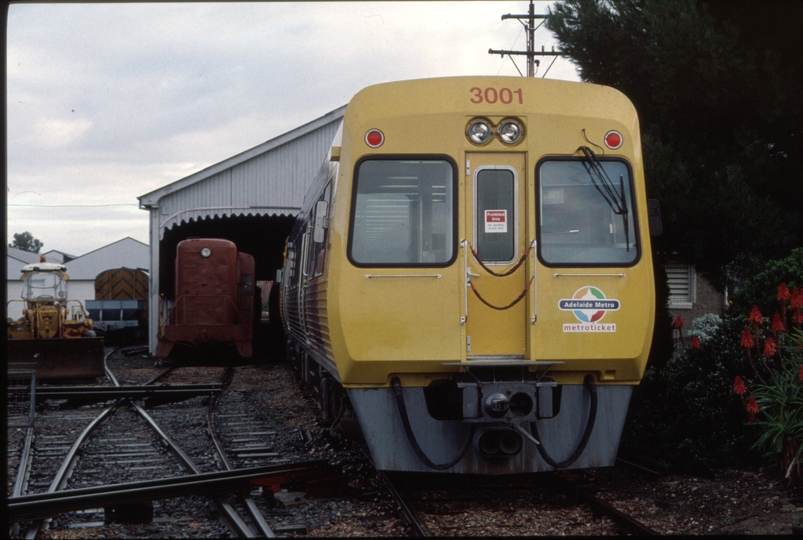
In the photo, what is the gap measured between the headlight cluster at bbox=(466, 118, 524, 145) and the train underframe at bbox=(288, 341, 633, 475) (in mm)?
1757

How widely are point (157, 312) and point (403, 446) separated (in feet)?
56.2

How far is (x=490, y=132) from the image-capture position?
640 cm

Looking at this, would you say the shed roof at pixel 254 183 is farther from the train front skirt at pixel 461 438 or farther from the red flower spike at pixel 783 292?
the red flower spike at pixel 783 292

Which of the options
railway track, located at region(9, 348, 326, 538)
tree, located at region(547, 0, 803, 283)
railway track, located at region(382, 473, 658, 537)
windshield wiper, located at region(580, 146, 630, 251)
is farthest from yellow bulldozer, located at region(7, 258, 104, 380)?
windshield wiper, located at region(580, 146, 630, 251)

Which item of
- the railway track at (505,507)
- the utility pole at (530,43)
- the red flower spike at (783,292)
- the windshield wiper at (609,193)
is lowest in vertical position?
the railway track at (505,507)

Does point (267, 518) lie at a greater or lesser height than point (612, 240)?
lesser

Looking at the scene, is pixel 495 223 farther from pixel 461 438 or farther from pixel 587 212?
pixel 461 438

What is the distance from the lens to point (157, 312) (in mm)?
22062

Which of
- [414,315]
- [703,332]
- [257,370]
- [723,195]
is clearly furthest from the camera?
[257,370]

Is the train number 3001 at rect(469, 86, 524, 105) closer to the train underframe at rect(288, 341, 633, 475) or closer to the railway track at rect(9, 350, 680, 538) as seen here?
the train underframe at rect(288, 341, 633, 475)

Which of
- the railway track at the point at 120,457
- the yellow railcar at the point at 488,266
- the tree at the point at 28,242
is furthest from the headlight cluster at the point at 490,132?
the tree at the point at 28,242

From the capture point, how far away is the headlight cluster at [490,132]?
6.38 meters

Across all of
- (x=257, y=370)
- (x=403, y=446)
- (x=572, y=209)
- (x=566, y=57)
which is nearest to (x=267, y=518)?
(x=403, y=446)

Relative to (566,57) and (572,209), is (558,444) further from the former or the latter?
(566,57)
